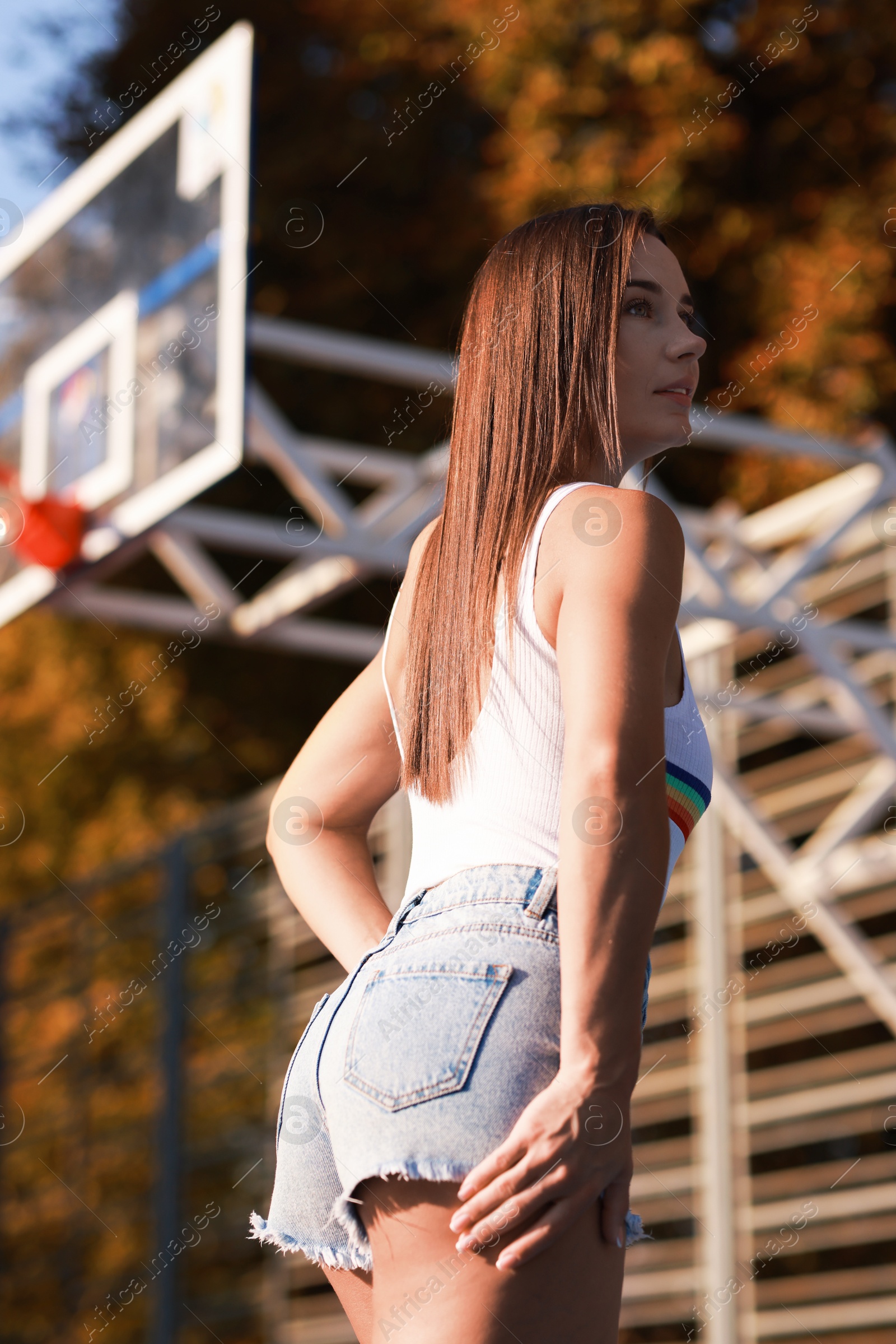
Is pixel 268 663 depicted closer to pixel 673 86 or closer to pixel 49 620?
pixel 49 620

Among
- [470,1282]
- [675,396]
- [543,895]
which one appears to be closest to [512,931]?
[543,895]

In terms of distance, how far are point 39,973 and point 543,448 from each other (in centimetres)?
921

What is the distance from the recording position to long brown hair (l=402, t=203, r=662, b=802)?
1372 mm

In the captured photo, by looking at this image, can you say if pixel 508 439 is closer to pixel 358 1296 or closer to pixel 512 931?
pixel 512 931

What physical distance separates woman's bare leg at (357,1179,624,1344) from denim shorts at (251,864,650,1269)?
0.10 feet

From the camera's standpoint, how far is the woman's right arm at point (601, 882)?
115cm

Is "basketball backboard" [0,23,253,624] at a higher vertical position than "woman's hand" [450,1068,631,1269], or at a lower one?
higher

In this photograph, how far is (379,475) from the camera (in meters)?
5.41

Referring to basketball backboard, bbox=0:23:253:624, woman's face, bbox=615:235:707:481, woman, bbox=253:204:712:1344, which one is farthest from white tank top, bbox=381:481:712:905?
basketball backboard, bbox=0:23:253:624

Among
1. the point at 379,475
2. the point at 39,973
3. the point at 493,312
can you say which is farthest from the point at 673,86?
the point at 493,312

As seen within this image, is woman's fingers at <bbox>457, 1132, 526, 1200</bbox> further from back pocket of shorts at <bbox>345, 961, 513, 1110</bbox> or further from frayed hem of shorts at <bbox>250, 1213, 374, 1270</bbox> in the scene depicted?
frayed hem of shorts at <bbox>250, 1213, 374, 1270</bbox>

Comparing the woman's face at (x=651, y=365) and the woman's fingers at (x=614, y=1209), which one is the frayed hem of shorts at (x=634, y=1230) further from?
the woman's face at (x=651, y=365)

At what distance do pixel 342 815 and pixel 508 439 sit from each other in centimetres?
41

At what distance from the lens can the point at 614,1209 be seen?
119 centimetres
